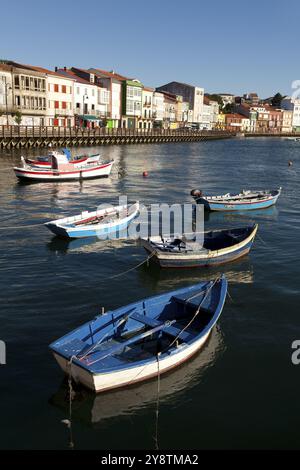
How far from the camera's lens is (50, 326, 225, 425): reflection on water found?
1095 centimetres

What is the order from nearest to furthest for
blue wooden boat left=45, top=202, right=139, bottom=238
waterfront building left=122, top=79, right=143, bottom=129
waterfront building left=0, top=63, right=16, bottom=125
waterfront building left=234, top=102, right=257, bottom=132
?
blue wooden boat left=45, top=202, right=139, bottom=238 → waterfront building left=0, top=63, right=16, bottom=125 → waterfront building left=122, top=79, right=143, bottom=129 → waterfront building left=234, top=102, right=257, bottom=132

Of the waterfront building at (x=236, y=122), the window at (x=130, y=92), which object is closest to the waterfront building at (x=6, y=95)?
the window at (x=130, y=92)

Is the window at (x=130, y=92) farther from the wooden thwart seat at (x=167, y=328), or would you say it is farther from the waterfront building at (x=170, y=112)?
the wooden thwart seat at (x=167, y=328)

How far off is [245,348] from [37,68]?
82280 mm

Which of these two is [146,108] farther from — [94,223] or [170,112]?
[94,223]

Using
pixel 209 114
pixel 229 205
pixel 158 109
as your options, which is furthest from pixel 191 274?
pixel 209 114

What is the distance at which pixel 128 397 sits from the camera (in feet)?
37.5

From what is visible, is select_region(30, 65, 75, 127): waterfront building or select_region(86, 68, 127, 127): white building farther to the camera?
select_region(86, 68, 127, 127): white building

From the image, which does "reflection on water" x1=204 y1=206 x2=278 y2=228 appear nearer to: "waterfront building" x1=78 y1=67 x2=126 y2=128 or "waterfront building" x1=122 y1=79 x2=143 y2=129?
"waterfront building" x1=78 y1=67 x2=126 y2=128

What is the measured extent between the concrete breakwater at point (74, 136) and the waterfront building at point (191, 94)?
4107 cm

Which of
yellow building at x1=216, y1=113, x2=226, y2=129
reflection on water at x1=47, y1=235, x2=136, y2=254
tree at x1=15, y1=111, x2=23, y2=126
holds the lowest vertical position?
reflection on water at x1=47, y1=235, x2=136, y2=254

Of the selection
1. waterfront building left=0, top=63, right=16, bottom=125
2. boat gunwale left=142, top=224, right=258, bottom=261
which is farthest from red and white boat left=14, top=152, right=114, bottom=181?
waterfront building left=0, top=63, right=16, bottom=125

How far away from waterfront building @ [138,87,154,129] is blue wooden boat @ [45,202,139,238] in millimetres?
97644
